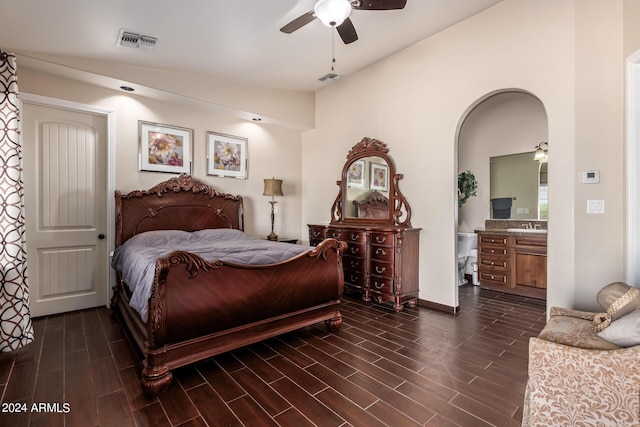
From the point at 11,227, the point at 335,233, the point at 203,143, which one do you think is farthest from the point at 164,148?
the point at 335,233

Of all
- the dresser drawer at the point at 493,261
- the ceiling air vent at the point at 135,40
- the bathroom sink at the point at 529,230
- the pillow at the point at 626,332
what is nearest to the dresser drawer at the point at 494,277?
the dresser drawer at the point at 493,261

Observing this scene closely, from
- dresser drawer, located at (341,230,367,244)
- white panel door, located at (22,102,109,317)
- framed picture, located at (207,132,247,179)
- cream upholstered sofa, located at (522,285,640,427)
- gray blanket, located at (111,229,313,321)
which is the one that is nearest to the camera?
cream upholstered sofa, located at (522,285,640,427)

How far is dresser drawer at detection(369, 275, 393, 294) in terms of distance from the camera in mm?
3664

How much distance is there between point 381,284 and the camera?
12.4 ft

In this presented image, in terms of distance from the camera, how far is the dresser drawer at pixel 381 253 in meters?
3.66

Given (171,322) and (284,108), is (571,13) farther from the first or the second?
(171,322)

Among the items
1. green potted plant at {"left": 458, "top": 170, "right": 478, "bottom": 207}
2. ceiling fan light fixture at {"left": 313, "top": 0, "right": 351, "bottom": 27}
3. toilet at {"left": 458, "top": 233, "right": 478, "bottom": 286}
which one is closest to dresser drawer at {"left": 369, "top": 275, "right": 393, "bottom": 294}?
toilet at {"left": 458, "top": 233, "right": 478, "bottom": 286}

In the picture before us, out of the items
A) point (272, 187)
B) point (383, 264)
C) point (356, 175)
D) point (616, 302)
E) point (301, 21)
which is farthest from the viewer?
point (272, 187)

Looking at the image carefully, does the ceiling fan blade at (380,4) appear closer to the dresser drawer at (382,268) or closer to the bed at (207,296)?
the bed at (207,296)

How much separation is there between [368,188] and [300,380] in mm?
2896

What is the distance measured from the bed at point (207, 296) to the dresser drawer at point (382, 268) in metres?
0.86

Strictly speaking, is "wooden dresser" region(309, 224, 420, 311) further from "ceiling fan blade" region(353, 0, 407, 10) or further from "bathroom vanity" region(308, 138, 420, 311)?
"ceiling fan blade" region(353, 0, 407, 10)

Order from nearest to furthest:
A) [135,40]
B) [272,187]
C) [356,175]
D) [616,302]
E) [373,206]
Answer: [616,302]
[135,40]
[373,206]
[356,175]
[272,187]

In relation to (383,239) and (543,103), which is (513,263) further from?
(543,103)
